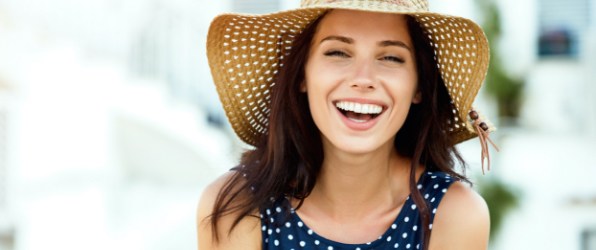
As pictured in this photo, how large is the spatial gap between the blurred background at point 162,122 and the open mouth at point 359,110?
493 centimetres

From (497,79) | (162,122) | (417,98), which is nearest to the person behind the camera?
(417,98)

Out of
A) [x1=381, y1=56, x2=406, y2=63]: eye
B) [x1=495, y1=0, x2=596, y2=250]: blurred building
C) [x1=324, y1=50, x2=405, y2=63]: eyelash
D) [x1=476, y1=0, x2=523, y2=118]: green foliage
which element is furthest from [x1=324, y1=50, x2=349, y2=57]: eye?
[x1=476, y1=0, x2=523, y2=118]: green foliage

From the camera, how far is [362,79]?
2.39 meters

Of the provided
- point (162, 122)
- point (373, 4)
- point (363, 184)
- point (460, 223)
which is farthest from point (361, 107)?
point (162, 122)

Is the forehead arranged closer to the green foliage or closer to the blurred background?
the blurred background

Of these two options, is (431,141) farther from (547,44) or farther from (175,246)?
(547,44)

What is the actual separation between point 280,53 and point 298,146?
0.28 m

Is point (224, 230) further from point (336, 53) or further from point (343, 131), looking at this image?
point (336, 53)

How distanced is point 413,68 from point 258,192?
58 centimetres

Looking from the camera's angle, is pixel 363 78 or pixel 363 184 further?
pixel 363 184

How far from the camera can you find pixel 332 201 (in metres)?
2.80

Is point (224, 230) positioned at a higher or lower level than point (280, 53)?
lower

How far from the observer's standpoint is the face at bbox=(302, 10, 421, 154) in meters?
2.41

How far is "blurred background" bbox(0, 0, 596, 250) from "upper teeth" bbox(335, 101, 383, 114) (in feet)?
16.3
